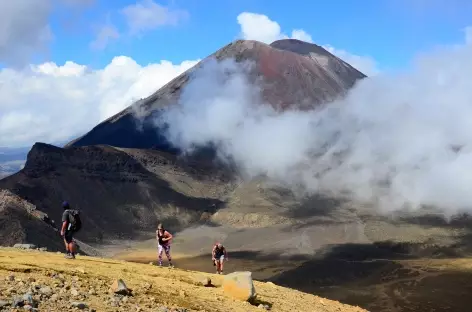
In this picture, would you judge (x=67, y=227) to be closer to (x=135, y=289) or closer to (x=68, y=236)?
(x=68, y=236)

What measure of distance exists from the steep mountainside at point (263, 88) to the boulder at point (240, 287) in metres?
136

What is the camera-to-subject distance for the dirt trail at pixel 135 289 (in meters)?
9.67

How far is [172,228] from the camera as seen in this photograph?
316 feet

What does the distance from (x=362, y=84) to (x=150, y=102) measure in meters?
82.1

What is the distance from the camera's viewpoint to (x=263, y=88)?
171 m

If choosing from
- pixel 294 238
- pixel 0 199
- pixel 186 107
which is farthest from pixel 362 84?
pixel 0 199

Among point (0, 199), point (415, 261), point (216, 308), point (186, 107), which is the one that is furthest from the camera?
point (186, 107)

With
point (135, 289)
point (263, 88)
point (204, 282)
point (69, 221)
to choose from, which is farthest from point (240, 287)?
point (263, 88)

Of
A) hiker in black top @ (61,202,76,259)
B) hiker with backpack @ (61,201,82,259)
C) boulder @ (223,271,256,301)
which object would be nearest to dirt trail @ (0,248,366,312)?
boulder @ (223,271,256,301)

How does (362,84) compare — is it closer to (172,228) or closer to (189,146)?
(189,146)

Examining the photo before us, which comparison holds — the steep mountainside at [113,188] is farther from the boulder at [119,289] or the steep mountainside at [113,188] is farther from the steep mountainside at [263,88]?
the boulder at [119,289]

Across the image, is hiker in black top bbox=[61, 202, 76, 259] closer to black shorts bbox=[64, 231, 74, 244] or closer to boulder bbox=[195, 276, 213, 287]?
black shorts bbox=[64, 231, 74, 244]

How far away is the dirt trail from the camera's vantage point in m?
9.67

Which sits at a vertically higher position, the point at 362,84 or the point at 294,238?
the point at 362,84
